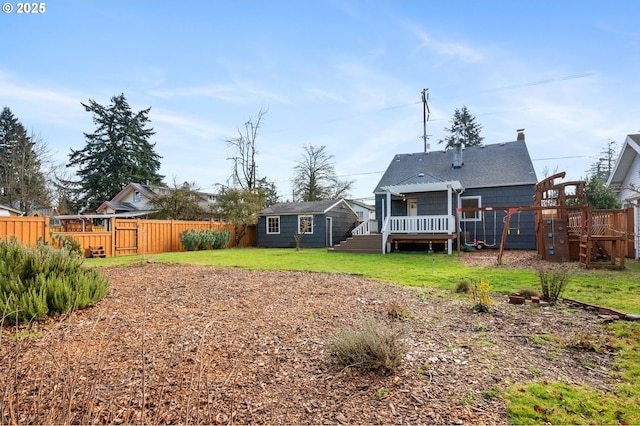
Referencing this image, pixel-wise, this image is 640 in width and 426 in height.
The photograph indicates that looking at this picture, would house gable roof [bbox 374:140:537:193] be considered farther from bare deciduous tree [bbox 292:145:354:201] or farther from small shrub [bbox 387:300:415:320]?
bare deciduous tree [bbox 292:145:354:201]

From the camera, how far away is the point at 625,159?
11.7 meters

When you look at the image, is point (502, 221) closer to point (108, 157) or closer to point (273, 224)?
point (273, 224)

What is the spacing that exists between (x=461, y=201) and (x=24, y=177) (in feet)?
100

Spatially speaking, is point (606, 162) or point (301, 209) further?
point (606, 162)

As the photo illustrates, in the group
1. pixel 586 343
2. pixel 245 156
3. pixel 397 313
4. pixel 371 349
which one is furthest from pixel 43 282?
→ pixel 245 156

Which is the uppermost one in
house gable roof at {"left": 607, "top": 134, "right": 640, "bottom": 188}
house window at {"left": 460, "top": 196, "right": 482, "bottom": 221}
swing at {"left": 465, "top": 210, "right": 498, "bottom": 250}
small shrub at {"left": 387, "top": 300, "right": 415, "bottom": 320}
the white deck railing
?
house gable roof at {"left": 607, "top": 134, "right": 640, "bottom": 188}

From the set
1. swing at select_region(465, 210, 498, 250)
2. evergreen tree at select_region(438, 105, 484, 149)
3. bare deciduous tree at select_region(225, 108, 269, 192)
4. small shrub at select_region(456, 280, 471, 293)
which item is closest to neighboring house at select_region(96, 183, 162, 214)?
bare deciduous tree at select_region(225, 108, 269, 192)

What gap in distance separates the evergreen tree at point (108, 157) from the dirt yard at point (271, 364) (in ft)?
106

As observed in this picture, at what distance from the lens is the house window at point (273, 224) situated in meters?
20.9

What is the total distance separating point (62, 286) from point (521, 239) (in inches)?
628

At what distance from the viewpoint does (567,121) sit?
1449 cm

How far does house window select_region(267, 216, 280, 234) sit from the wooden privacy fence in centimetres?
276

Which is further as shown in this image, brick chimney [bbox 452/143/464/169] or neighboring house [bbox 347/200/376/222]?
neighboring house [bbox 347/200/376/222]

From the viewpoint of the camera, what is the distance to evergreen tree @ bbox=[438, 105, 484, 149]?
33000 millimetres
